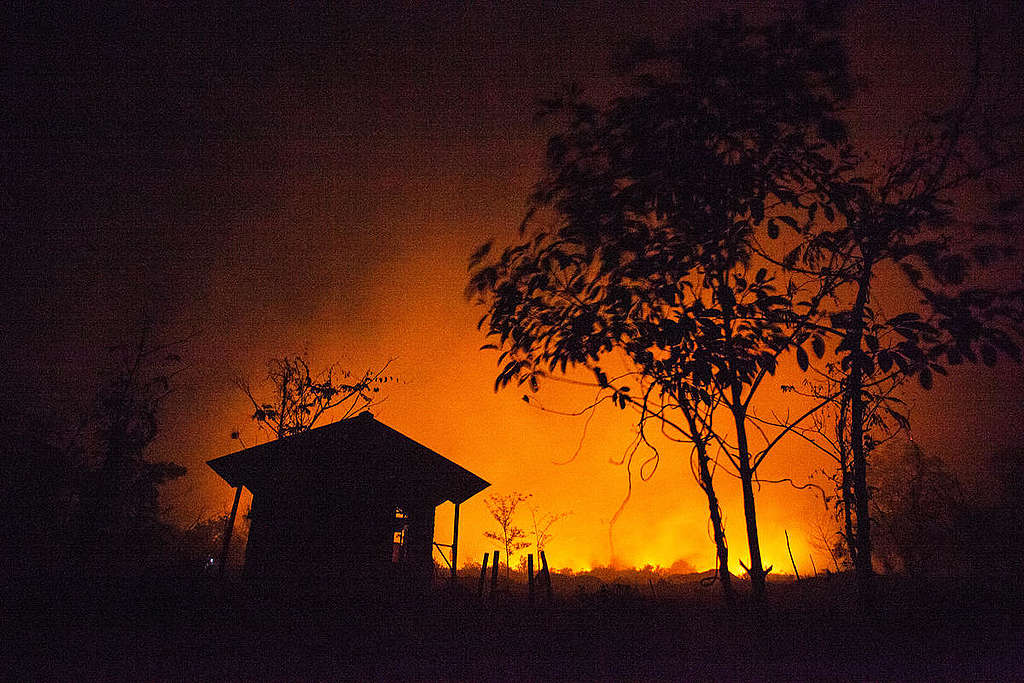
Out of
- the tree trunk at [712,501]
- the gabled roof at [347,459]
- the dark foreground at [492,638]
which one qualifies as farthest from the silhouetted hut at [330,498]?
the tree trunk at [712,501]

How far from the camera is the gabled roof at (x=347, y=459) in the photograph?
18688 mm

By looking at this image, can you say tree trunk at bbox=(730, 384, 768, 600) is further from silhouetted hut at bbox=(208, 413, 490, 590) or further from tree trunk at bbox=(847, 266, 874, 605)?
silhouetted hut at bbox=(208, 413, 490, 590)

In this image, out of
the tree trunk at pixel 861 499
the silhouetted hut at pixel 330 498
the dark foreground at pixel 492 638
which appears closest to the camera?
the dark foreground at pixel 492 638

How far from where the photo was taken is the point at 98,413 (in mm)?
31219

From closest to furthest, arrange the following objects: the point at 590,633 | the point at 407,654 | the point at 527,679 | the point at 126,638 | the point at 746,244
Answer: the point at 746,244 → the point at 527,679 → the point at 407,654 → the point at 126,638 → the point at 590,633

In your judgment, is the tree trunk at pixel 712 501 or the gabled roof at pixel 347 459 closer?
the tree trunk at pixel 712 501

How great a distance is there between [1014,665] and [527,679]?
734cm

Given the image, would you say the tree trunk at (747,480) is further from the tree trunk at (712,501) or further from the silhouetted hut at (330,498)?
the silhouetted hut at (330,498)

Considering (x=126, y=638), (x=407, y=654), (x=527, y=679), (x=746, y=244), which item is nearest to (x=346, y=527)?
(x=126, y=638)

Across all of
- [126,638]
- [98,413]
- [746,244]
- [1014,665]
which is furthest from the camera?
[98,413]

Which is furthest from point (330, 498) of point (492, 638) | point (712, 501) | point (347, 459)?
point (712, 501)

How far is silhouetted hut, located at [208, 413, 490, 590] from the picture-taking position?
1836cm

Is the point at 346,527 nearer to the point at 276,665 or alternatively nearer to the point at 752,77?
the point at 276,665

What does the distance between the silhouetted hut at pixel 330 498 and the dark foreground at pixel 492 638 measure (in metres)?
2.15
